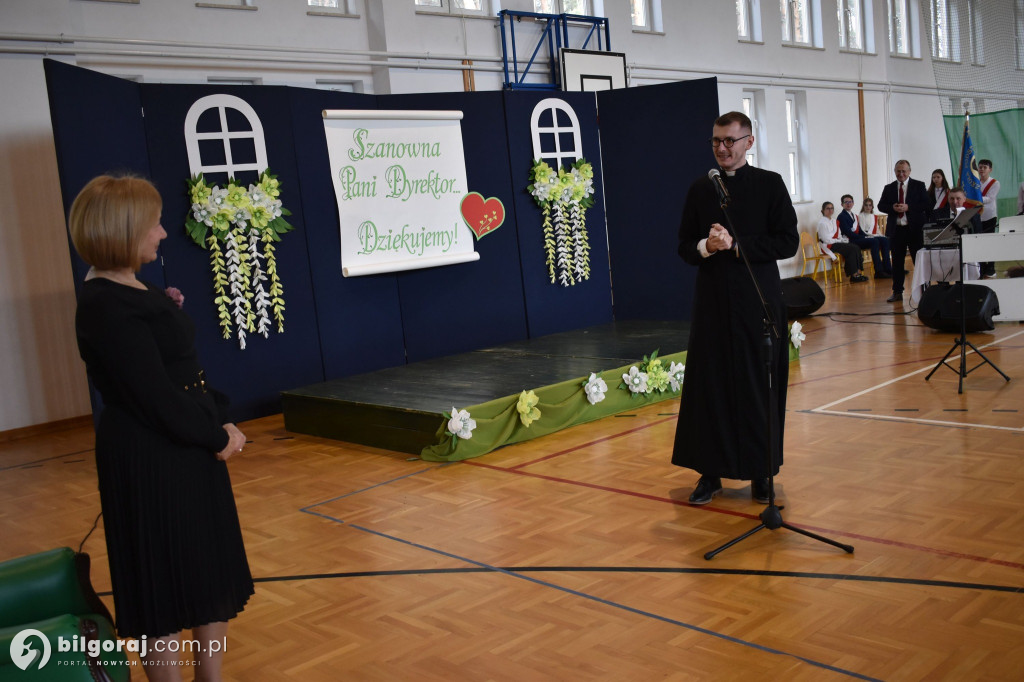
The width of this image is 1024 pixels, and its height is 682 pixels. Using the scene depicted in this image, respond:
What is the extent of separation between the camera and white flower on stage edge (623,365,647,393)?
6160mm

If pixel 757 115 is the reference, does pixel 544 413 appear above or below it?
below

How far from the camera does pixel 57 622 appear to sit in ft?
5.98

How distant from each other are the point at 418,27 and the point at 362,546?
24.2 ft

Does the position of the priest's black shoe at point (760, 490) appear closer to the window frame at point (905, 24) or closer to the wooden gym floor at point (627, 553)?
the wooden gym floor at point (627, 553)

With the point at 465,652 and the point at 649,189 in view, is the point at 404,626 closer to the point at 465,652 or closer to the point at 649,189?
the point at 465,652

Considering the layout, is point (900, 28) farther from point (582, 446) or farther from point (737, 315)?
point (737, 315)

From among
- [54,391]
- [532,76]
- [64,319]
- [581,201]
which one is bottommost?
[54,391]

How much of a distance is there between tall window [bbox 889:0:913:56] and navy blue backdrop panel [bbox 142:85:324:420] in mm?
14798

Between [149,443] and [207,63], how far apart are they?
720 centimetres

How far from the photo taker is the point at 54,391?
7.29 metres

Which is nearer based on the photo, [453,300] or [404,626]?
[404,626]

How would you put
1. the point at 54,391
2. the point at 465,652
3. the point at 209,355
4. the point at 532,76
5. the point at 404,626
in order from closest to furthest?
the point at 465,652
the point at 404,626
the point at 209,355
the point at 54,391
the point at 532,76

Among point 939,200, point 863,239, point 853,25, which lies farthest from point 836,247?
point 853,25

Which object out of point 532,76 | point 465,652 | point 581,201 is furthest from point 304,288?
point 532,76
